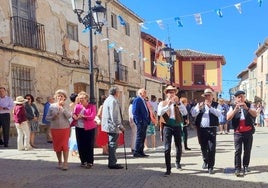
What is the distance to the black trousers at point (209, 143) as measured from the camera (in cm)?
739

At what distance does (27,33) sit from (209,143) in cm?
943

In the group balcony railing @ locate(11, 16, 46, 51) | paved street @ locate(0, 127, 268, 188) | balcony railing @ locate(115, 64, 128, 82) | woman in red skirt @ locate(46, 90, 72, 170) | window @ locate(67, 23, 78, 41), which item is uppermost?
window @ locate(67, 23, 78, 41)

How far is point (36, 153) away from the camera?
1025cm

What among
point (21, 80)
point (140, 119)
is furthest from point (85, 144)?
point (21, 80)

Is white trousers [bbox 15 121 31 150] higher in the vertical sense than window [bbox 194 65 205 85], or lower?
lower

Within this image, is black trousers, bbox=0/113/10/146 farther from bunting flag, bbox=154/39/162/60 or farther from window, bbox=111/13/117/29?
bunting flag, bbox=154/39/162/60

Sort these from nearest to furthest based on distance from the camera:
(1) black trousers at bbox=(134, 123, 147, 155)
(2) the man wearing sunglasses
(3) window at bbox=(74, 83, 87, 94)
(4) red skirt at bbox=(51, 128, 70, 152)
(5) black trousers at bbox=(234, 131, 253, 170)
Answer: (5) black trousers at bbox=(234, 131, 253, 170)
(2) the man wearing sunglasses
(4) red skirt at bbox=(51, 128, 70, 152)
(1) black trousers at bbox=(134, 123, 147, 155)
(3) window at bbox=(74, 83, 87, 94)

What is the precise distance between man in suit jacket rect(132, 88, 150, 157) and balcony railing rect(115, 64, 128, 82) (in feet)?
47.4

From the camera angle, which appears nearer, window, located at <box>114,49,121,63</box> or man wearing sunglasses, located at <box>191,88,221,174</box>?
man wearing sunglasses, located at <box>191,88,221,174</box>

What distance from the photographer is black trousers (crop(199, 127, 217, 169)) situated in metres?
7.39

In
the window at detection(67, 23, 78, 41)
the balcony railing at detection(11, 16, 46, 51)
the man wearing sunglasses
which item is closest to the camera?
the man wearing sunglasses

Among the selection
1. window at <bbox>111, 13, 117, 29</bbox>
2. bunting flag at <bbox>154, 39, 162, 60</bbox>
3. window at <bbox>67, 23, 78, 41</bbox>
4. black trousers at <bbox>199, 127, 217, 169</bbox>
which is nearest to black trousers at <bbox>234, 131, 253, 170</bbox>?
black trousers at <bbox>199, 127, 217, 169</bbox>

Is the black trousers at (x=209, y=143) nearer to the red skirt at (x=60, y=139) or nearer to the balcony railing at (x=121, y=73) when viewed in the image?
the red skirt at (x=60, y=139)

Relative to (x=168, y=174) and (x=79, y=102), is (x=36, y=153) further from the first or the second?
(x=168, y=174)
